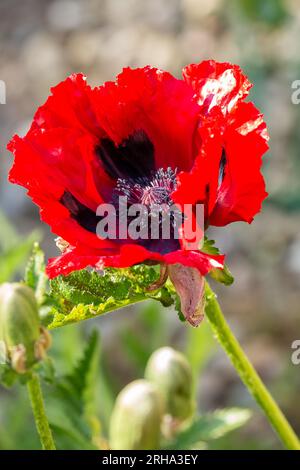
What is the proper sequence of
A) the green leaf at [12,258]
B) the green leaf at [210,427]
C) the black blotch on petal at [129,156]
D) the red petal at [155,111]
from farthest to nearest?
the green leaf at [12,258], the green leaf at [210,427], the black blotch on petal at [129,156], the red petal at [155,111]

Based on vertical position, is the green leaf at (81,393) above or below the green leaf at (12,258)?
below

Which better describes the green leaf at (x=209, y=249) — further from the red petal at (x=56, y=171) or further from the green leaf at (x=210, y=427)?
the green leaf at (x=210, y=427)

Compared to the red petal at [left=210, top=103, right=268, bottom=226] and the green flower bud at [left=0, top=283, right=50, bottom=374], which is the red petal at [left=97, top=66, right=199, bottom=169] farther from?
the green flower bud at [left=0, top=283, right=50, bottom=374]

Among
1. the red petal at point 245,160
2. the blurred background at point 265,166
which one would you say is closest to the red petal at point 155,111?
the red petal at point 245,160

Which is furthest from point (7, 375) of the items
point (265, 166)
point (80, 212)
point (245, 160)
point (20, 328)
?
point (265, 166)

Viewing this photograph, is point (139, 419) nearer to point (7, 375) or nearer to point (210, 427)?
point (210, 427)

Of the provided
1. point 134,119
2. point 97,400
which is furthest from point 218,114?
point 97,400

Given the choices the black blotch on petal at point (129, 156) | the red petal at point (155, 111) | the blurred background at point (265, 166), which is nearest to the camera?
the red petal at point (155, 111)

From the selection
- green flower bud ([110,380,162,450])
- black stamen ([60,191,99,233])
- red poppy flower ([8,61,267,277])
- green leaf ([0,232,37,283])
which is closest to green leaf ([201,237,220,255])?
red poppy flower ([8,61,267,277])
